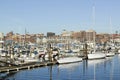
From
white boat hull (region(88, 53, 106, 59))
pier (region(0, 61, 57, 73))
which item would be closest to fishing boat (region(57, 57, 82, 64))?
pier (region(0, 61, 57, 73))

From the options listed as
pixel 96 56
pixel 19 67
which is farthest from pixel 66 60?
pixel 19 67

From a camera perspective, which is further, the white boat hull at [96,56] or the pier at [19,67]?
the white boat hull at [96,56]

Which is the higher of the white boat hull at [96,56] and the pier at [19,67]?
the white boat hull at [96,56]

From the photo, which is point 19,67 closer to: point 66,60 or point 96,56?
point 66,60

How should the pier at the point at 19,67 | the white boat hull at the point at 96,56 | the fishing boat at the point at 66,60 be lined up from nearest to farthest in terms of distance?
the pier at the point at 19,67
the fishing boat at the point at 66,60
the white boat hull at the point at 96,56

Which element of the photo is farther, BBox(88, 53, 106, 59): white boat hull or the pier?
BBox(88, 53, 106, 59): white boat hull

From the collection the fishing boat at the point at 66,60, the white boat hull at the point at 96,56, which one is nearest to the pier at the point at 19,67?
the fishing boat at the point at 66,60

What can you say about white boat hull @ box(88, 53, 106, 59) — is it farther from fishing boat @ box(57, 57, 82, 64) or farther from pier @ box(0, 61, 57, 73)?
pier @ box(0, 61, 57, 73)

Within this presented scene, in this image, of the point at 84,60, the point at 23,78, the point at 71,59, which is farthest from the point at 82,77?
the point at 84,60

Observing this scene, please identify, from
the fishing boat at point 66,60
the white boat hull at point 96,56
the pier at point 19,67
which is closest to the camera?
the pier at point 19,67

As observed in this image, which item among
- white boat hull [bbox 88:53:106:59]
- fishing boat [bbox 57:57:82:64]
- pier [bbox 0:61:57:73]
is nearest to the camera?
pier [bbox 0:61:57:73]

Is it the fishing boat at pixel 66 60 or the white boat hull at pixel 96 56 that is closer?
the fishing boat at pixel 66 60

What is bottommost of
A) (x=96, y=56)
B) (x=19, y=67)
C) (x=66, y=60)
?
(x=19, y=67)

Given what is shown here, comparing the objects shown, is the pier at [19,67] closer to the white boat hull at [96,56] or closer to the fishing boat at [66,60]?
the fishing boat at [66,60]
